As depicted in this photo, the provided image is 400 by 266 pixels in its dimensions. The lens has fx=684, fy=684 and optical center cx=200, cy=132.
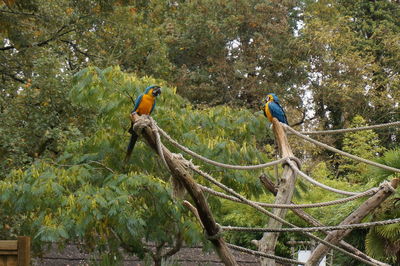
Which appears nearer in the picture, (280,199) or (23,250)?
(23,250)

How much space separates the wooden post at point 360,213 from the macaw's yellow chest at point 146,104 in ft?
6.58

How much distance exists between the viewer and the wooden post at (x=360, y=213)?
14.6 ft

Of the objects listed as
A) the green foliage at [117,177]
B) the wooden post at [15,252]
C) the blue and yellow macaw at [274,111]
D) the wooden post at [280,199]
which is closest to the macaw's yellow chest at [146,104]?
the green foliage at [117,177]

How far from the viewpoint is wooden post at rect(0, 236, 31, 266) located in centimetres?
345

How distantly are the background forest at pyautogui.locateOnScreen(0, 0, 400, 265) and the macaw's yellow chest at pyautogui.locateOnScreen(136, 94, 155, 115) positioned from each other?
0.83 m

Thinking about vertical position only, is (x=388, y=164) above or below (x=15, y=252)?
above

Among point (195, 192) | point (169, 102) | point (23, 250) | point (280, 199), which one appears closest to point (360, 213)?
point (280, 199)

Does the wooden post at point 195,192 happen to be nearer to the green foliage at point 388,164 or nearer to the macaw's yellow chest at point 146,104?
the macaw's yellow chest at point 146,104

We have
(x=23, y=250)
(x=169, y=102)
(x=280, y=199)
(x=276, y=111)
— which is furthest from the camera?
(x=169, y=102)

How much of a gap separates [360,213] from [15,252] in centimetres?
239

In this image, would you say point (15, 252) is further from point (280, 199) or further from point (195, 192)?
point (280, 199)

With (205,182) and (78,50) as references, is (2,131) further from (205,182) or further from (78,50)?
(78,50)

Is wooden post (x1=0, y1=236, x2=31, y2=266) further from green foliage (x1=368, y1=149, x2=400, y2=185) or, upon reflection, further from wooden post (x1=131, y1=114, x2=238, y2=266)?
green foliage (x1=368, y1=149, x2=400, y2=185)

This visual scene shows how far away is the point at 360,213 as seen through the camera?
186 inches
